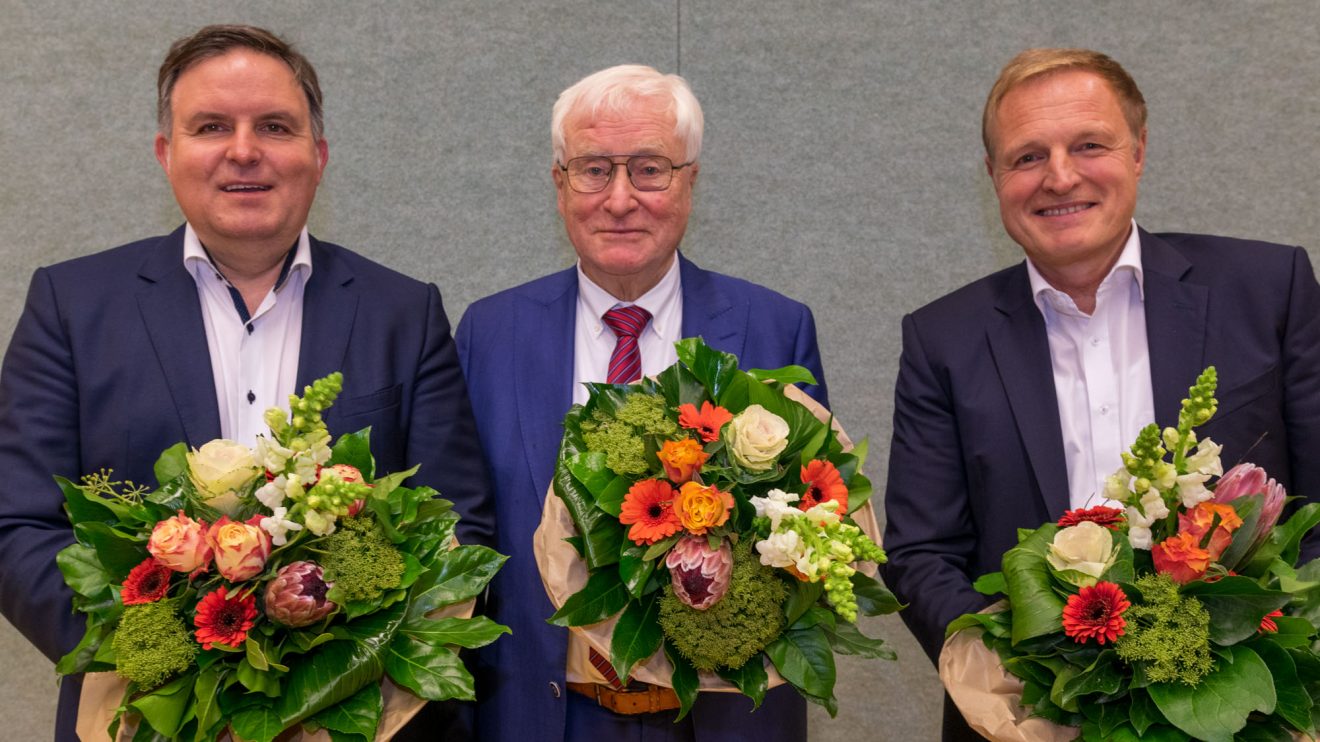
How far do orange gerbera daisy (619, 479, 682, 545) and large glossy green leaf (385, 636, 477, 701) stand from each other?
1.05 ft

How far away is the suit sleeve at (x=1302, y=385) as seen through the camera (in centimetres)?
216

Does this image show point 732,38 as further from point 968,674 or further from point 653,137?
point 968,674

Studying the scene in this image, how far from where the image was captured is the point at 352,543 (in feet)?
5.58

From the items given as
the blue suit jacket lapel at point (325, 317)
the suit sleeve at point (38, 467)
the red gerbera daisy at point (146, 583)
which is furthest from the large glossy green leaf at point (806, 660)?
the suit sleeve at point (38, 467)

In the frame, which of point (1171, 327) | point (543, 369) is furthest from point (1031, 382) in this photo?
point (543, 369)

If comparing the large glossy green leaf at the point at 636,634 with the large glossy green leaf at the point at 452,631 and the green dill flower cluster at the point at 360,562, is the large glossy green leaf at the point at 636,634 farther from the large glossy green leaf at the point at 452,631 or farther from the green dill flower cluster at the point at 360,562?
the green dill flower cluster at the point at 360,562

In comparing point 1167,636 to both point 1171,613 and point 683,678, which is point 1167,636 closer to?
point 1171,613

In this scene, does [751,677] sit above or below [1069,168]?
below

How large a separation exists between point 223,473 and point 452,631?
406 millimetres

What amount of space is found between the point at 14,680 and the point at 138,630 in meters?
2.57

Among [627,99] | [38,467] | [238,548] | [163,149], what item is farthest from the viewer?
[627,99]

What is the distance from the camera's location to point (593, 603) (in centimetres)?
179

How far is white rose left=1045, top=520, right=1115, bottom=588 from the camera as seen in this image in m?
1.69

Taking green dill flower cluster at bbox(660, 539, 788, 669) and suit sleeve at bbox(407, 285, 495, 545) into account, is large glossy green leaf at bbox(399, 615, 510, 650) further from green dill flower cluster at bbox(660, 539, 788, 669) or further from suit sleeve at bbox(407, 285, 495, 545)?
suit sleeve at bbox(407, 285, 495, 545)
